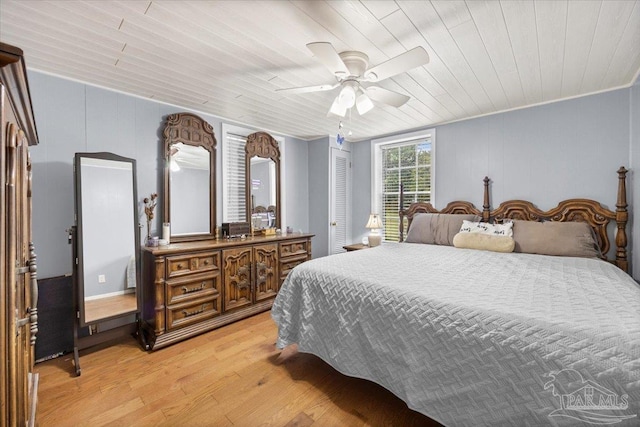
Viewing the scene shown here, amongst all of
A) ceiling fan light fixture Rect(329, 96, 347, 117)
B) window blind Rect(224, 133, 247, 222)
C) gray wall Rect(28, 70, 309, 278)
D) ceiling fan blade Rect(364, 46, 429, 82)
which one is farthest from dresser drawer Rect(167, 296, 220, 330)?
ceiling fan blade Rect(364, 46, 429, 82)

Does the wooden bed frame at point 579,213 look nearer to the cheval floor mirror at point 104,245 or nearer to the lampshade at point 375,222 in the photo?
the lampshade at point 375,222

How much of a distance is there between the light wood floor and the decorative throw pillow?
1840 mm

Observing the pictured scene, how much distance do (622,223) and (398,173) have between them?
2.51m

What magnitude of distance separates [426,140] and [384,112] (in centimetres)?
111

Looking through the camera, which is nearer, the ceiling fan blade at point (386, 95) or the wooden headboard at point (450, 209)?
the ceiling fan blade at point (386, 95)

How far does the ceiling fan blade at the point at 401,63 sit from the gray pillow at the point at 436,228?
2175mm

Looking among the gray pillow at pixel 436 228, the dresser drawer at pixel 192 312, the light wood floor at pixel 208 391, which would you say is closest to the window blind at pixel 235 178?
the dresser drawer at pixel 192 312

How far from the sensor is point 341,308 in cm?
189

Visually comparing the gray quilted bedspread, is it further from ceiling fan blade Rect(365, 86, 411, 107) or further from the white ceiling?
the white ceiling

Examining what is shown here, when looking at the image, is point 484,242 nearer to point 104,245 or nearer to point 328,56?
point 328,56

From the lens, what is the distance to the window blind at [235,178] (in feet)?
12.0

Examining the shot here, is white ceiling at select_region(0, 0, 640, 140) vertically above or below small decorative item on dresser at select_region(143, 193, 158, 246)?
above

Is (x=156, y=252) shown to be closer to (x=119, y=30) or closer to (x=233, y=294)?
(x=233, y=294)

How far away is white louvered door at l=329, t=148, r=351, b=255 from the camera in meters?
4.59
